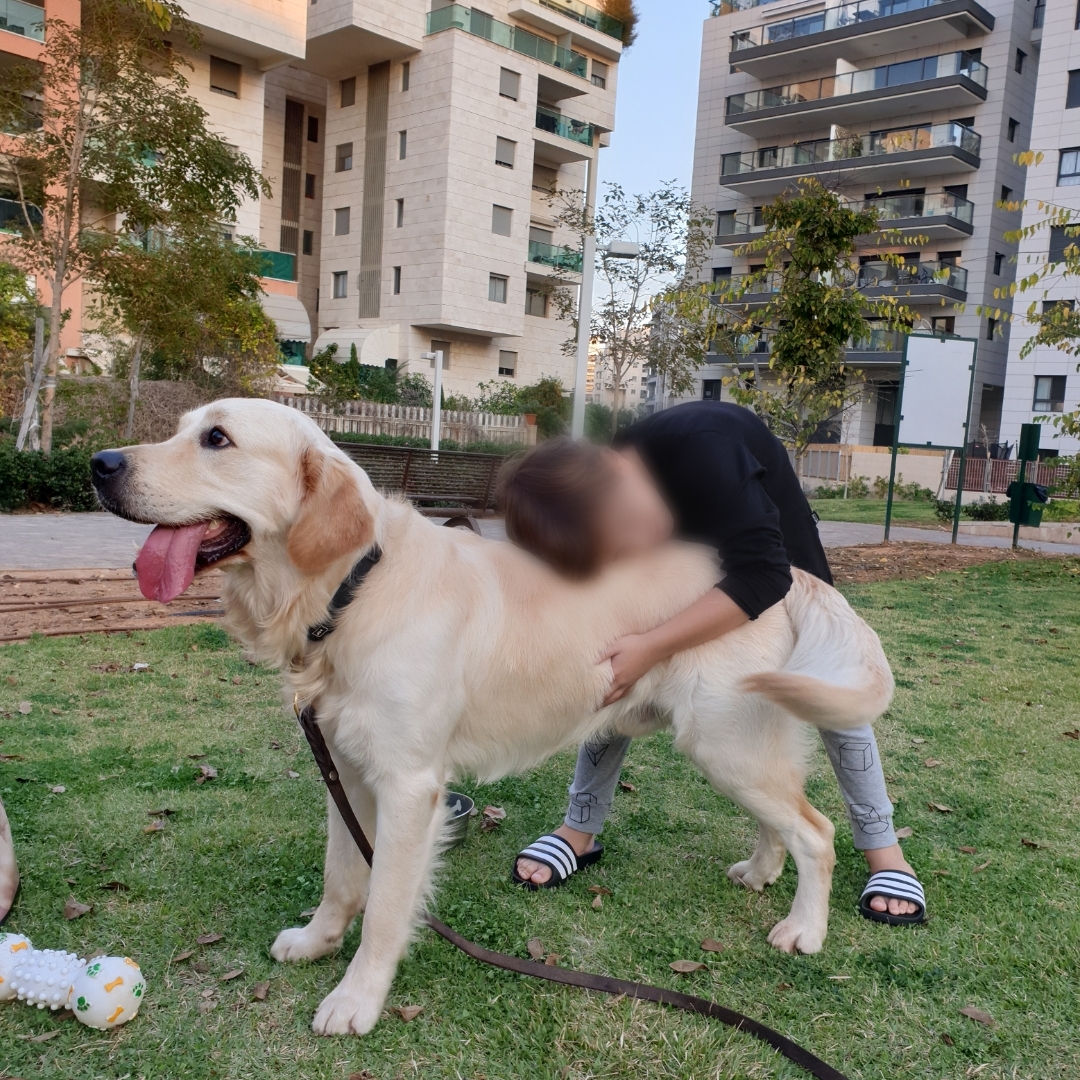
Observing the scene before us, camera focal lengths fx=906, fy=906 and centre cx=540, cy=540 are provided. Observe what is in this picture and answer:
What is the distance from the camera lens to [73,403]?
54.7ft

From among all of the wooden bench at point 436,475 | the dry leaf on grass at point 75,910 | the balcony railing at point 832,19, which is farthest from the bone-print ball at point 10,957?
the balcony railing at point 832,19

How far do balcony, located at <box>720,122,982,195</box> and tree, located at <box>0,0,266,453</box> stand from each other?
26.5m

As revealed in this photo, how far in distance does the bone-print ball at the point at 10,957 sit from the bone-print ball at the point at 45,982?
0.02 meters

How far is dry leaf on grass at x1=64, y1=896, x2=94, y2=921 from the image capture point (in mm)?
2646

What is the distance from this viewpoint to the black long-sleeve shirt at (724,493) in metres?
2.63

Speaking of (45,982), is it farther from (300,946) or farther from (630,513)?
(630,513)

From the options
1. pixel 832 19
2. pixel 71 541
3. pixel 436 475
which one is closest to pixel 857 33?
pixel 832 19

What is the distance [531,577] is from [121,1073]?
1.54m

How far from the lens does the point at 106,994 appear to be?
2170mm

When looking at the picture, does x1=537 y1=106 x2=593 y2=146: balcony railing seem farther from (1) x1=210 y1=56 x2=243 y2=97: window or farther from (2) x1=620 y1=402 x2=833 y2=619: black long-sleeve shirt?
(2) x1=620 y1=402 x2=833 y2=619: black long-sleeve shirt

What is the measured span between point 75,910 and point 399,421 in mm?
20877

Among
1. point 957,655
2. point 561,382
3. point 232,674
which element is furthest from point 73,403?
point 561,382

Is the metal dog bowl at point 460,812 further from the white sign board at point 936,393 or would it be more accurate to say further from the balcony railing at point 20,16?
the balcony railing at point 20,16

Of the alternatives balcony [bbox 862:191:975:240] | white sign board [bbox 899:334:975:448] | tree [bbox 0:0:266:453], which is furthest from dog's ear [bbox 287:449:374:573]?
balcony [bbox 862:191:975:240]
